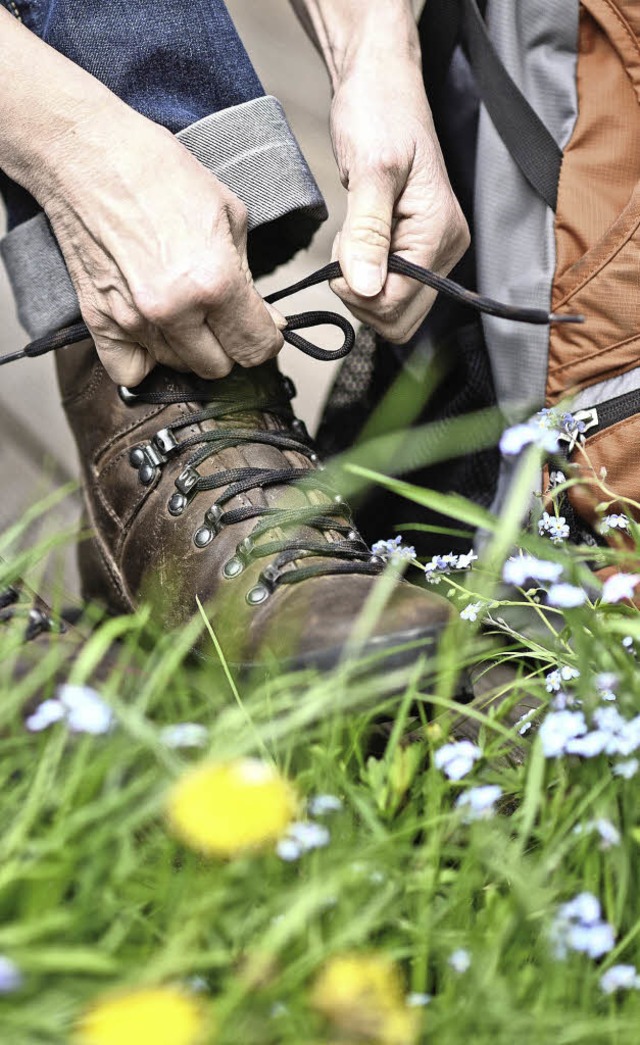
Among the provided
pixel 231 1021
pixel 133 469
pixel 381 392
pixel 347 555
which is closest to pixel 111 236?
pixel 133 469

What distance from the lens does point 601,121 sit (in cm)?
98

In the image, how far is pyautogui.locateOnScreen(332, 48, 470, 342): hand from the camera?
2.98 ft

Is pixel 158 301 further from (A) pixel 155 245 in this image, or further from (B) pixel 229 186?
(B) pixel 229 186

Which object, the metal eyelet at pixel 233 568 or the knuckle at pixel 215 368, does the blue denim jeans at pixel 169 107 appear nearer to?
the knuckle at pixel 215 368

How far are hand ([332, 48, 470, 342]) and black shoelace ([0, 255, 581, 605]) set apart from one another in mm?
29

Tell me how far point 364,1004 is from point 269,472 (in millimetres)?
577

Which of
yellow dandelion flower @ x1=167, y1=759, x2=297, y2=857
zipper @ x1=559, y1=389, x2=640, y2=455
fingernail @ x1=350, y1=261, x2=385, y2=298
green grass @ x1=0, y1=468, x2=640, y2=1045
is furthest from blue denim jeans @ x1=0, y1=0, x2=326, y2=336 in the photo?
yellow dandelion flower @ x1=167, y1=759, x2=297, y2=857

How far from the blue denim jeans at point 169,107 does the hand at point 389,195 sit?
0.07 m

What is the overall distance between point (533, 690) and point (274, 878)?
0.76 feet

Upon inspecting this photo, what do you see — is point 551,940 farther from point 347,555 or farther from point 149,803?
point 347,555

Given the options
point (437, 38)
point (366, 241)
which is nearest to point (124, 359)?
point (366, 241)

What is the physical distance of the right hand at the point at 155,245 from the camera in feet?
2.69

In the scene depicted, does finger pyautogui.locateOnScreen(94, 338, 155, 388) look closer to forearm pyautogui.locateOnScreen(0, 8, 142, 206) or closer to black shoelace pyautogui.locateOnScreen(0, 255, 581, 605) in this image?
black shoelace pyautogui.locateOnScreen(0, 255, 581, 605)

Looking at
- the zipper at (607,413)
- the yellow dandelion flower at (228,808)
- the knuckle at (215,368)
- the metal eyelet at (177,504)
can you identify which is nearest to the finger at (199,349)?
the knuckle at (215,368)
